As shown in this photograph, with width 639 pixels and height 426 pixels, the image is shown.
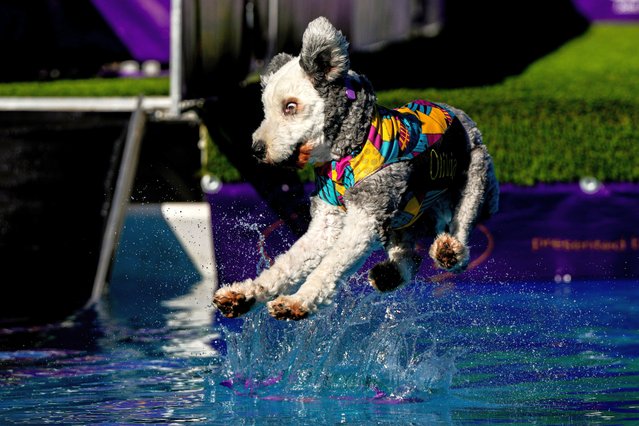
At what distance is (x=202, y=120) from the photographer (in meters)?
9.45

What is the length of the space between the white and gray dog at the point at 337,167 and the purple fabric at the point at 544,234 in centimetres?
320

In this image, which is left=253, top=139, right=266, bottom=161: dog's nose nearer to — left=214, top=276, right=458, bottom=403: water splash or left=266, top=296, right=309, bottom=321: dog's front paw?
left=266, top=296, right=309, bottom=321: dog's front paw

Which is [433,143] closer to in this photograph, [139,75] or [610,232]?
[610,232]

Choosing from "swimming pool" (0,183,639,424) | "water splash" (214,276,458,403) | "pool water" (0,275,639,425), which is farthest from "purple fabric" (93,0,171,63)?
"water splash" (214,276,458,403)

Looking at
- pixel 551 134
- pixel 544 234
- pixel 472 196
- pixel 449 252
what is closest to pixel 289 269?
pixel 449 252

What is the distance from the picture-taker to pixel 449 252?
5902mm

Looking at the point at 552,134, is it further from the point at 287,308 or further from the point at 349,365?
the point at 287,308

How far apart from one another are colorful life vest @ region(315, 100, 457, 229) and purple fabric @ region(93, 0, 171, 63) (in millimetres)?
7679

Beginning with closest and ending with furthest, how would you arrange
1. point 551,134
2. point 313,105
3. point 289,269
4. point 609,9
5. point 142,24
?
1. point 313,105
2. point 289,269
3. point 551,134
4. point 142,24
5. point 609,9

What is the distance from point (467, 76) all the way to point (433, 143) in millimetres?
7949

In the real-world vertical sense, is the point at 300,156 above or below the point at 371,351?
above

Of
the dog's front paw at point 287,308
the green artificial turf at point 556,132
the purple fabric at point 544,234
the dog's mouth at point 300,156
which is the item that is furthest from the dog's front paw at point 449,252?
the green artificial turf at point 556,132

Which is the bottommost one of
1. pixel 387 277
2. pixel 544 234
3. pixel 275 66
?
pixel 544 234

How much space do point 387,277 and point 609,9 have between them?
16783 millimetres
